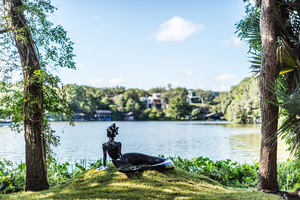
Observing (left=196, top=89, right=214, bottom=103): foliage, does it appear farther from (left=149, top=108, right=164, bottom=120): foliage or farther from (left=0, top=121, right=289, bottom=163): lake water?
(left=0, top=121, right=289, bottom=163): lake water

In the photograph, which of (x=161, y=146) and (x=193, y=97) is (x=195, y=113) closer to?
(x=193, y=97)

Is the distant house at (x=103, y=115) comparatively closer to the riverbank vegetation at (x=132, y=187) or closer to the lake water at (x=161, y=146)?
the lake water at (x=161, y=146)

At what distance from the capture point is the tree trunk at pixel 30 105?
14.4 ft

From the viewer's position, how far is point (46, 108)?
16.0ft

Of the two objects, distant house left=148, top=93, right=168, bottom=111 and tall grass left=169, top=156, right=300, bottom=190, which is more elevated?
distant house left=148, top=93, right=168, bottom=111

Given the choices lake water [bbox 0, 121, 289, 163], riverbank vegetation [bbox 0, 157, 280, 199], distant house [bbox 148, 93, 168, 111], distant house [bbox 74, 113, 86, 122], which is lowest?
lake water [bbox 0, 121, 289, 163]

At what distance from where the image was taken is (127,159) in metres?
4.73

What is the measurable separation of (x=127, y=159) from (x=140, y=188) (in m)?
1.04

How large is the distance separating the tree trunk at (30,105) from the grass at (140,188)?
45cm

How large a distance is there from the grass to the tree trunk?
1.47ft

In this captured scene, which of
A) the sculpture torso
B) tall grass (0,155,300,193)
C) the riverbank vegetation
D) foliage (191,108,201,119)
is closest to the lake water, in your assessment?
tall grass (0,155,300,193)

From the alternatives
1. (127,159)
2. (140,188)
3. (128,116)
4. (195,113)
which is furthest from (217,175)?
(128,116)

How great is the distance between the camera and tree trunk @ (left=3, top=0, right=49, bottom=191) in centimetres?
439

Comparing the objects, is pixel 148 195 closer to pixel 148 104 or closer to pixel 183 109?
pixel 183 109
